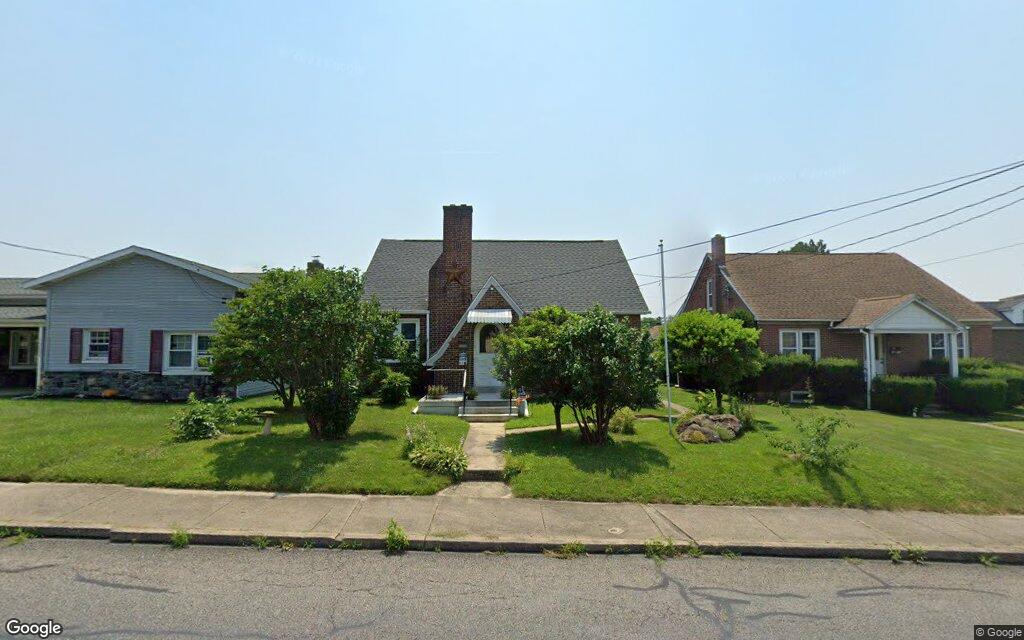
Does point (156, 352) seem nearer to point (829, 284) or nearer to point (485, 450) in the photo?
point (485, 450)

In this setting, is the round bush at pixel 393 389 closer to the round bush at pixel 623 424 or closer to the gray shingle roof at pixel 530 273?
the gray shingle roof at pixel 530 273

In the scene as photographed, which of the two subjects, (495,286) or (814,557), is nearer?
(814,557)

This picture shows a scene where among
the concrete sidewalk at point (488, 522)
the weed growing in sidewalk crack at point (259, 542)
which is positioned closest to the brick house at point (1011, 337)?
the concrete sidewalk at point (488, 522)

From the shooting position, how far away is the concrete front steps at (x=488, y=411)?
43.7 ft

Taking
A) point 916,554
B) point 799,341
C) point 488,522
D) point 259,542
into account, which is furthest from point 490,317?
point 799,341

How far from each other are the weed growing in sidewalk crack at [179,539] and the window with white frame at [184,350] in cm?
1353

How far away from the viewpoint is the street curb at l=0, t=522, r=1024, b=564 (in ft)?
18.6

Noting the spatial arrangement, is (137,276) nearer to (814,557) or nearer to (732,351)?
(732,351)

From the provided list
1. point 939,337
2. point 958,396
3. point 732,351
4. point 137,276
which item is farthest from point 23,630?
point 939,337

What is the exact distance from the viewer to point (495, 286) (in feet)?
55.0

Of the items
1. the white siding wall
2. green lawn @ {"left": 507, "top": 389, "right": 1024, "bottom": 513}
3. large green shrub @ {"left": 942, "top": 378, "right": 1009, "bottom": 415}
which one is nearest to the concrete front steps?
green lawn @ {"left": 507, "top": 389, "right": 1024, "bottom": 513}

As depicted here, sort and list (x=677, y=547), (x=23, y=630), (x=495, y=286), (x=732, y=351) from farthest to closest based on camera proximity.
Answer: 1. (x=495, y=286)
2. (x=732, y=351)
3. (x=677, y=547)
4. (x=23, y=630)

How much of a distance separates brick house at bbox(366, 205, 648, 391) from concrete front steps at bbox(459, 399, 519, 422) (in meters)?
1.59

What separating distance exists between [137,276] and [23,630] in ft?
56.7
